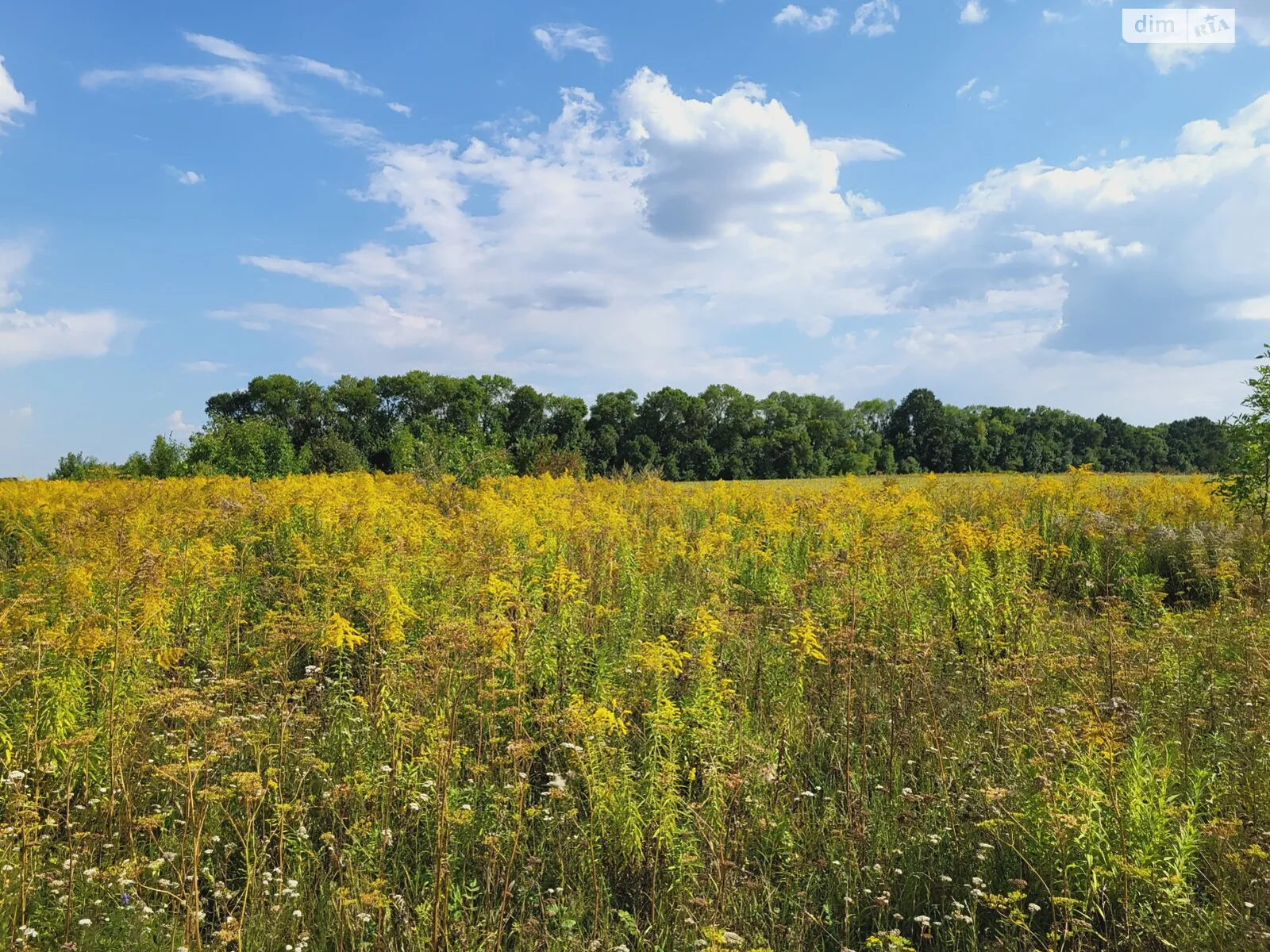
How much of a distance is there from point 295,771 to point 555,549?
11.9 feet

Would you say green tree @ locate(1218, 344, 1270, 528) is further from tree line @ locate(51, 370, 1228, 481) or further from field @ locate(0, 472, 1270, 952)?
tree line @ locate(51, 370, 1228, 481)

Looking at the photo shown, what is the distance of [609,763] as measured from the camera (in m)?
3.57

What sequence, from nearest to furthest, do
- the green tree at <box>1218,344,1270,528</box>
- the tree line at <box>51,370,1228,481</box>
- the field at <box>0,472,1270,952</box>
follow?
the field at <box>0,472,1270,952</box>
the green tree at <box>1218,344,1270,528</box>
the tree line at <box>51,370,1228,481</box>

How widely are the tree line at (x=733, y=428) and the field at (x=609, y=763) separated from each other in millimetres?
36459

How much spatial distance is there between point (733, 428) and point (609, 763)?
64.3 metres

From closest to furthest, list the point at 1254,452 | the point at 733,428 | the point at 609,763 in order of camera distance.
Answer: the point at 609,763 < the point at 1254,452 < the point at 733,428

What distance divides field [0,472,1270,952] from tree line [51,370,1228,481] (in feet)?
120

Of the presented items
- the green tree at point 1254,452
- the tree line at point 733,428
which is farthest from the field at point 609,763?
the tree line at point 733,428

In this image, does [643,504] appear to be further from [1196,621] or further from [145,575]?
[145,575]

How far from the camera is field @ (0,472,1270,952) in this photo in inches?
112

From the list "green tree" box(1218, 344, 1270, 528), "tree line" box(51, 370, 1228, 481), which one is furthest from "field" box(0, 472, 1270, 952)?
"tree line" box(51, 370, 1228, 481)

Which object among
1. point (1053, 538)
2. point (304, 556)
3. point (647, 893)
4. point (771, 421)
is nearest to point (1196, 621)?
point (1053, 538)

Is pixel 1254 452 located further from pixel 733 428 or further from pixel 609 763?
pixel 733 428

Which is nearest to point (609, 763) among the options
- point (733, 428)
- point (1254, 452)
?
point (1254, 452)
